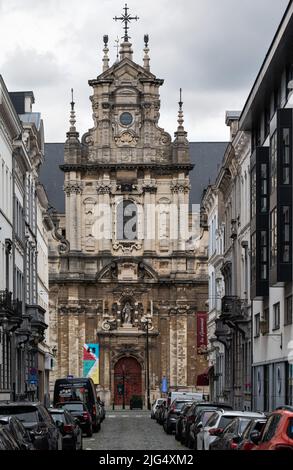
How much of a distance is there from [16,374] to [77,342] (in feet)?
131

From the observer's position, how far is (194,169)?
123000 mm

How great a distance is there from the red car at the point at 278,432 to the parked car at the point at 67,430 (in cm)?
1208

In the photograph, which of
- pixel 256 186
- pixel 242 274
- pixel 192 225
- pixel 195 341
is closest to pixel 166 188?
pixel 192 225

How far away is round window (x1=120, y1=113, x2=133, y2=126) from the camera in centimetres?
10919

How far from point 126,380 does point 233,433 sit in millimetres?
80375

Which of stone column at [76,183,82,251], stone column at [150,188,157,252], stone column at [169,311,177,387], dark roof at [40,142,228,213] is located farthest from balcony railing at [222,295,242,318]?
dark roof at [40,142,228,213]

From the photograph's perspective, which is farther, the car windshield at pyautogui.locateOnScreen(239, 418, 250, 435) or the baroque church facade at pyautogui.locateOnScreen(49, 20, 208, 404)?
the baroque church facade at pyautogui.locateOnScreen(49, 20, 208, 404)

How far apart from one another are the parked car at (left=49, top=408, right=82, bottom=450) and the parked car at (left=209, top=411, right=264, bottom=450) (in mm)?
5549

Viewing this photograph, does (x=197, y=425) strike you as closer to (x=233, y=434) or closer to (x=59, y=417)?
(x=59, y=417)

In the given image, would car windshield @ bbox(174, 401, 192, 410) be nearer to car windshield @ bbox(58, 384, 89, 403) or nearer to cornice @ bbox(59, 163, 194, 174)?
car windshield @ bbox(58, 384, 89, 403)

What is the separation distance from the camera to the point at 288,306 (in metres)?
46.3

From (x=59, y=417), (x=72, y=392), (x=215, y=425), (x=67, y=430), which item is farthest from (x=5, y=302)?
(x=215, y=425)

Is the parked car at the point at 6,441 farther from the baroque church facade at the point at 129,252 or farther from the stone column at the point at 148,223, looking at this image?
the stone column at the point at 148,223

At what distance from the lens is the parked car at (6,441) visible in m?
21.7
